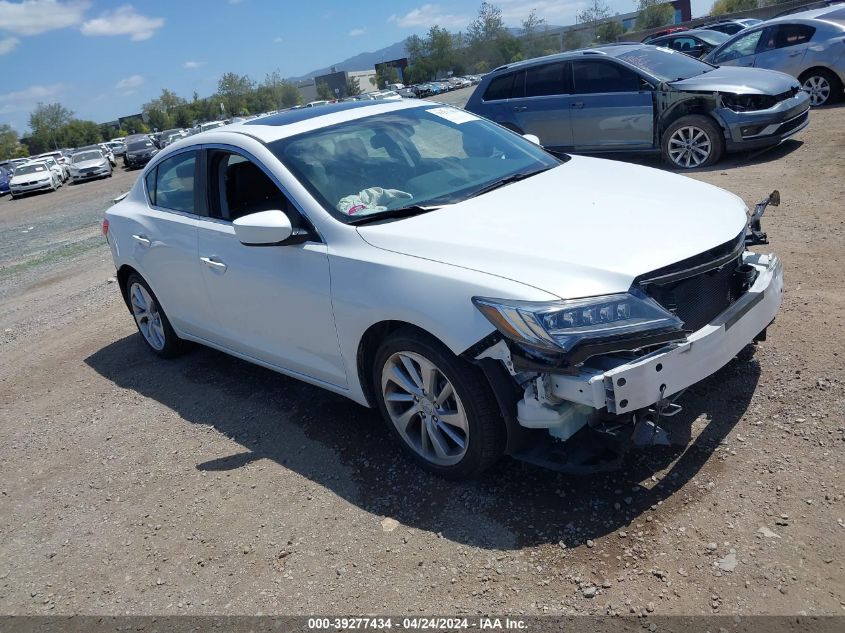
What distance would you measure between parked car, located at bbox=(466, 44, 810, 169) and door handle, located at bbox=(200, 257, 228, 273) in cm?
704

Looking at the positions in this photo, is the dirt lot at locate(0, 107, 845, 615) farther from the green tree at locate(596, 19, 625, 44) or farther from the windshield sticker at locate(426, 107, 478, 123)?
the green tree at locate(596, 19, 625, 44)

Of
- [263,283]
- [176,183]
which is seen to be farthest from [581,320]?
[176,183]

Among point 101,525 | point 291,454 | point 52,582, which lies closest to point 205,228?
point 291,454

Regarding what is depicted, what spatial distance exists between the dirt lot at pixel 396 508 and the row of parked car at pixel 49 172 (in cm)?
2987

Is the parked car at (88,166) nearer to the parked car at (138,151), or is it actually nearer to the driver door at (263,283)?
the parked car at (138,151)

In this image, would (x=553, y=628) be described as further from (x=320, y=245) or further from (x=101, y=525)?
(x=101, y=525)

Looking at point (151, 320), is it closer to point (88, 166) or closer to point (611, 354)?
point (611, 354)

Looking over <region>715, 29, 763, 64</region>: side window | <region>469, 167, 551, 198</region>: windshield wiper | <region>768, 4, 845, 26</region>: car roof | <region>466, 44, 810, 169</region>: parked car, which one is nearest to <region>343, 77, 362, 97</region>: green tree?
<region>715, 29, 763, 64</region>: side window

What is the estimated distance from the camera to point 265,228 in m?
3.71

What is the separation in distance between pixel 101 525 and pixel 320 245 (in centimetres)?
192

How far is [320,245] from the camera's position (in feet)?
12.4

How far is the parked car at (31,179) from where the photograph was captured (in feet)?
102

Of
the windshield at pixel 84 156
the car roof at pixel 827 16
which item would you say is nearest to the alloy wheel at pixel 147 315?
the car roof at pixel 827 16

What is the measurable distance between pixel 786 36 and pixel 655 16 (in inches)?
2399
